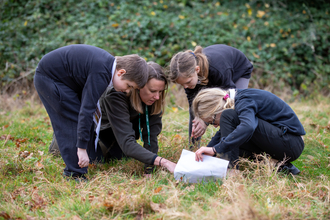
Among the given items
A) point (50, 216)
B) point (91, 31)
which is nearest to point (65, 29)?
point (91, 31)

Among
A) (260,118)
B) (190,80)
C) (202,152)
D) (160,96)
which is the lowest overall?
(202,152)

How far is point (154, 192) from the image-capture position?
7.55ft

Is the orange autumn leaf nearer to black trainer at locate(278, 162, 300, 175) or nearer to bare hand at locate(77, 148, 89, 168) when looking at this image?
bare hand at locate(77, 148, 89, 168)

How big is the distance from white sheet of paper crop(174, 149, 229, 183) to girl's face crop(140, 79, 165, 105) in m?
0.66

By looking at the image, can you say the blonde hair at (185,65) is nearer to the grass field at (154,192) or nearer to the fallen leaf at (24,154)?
the grass field at (154,192)

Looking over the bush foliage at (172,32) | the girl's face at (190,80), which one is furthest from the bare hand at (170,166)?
the bush foliage at (172,32)

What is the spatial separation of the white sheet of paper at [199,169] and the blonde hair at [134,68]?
77 centimetres

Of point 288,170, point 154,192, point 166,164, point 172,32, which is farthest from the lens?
point 172,32

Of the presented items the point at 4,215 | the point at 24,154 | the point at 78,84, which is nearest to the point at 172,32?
the point at 78,84

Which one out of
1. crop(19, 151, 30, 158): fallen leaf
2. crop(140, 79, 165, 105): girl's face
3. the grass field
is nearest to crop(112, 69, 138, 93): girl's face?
crop(140, 79, 165, 105): girl's face

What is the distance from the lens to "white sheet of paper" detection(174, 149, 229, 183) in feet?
8.04

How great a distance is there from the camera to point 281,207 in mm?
1971

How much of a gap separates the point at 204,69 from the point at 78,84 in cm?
132

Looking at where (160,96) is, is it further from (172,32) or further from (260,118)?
(172,32)
